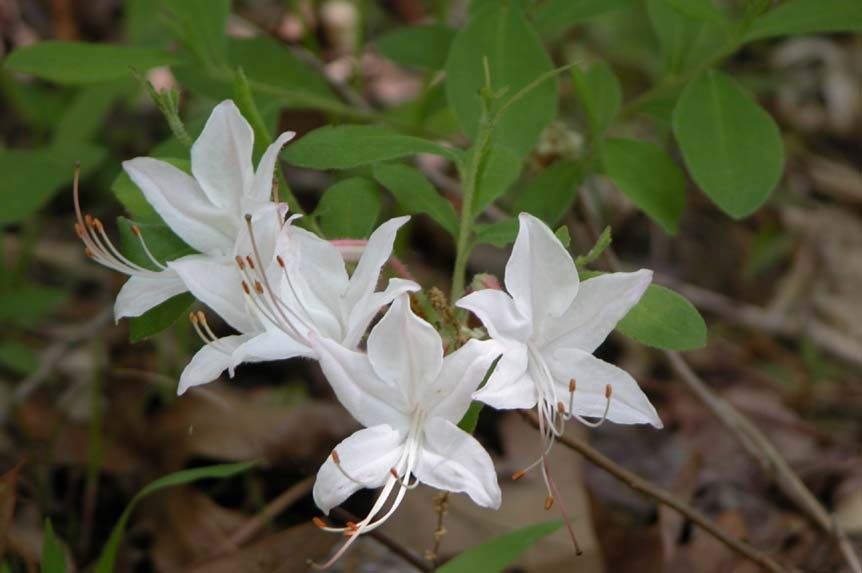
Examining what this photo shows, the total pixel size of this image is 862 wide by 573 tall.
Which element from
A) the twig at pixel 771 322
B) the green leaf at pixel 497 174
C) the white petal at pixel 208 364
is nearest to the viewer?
the white petal at pixel 208 364

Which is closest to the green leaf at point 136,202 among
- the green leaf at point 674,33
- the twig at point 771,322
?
the green leaf at point 674,33

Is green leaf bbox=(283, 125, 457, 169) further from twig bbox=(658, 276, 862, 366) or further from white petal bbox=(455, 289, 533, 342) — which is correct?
twig bbox=(658, 276, 862, 366)

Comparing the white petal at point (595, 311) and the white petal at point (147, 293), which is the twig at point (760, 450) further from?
the white petal at point (147, 293)

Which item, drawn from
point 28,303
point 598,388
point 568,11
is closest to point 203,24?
point 568,11

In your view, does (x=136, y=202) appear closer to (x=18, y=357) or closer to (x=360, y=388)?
(x=360, y=388)

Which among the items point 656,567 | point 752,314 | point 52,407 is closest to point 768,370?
point 752,314

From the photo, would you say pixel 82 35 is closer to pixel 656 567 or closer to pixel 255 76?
pixel 255 76

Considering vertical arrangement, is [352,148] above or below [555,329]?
above
